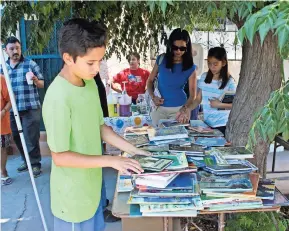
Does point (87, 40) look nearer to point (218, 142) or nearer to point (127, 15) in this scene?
point (218, 142)

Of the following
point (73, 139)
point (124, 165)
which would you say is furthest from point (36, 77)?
point (124, 165)

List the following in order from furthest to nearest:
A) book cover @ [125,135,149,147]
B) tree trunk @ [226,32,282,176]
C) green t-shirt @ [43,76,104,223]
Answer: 1. tree trunk @ [226,32,282,176]
2. book cover @ [125,135,149,147]
3. green t-shirt @ [43,76,104,223]

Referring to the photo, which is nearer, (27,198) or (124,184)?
(124,184)

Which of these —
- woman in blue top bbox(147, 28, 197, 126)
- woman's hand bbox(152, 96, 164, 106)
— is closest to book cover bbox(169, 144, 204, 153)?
woman in blue top bbox(147, 28, 197, 126)

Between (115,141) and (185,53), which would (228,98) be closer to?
(185,53)

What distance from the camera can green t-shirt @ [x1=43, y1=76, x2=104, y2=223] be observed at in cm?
140

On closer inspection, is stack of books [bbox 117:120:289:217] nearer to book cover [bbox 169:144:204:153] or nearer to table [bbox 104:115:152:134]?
book cover [bbox 169:144:204:153]

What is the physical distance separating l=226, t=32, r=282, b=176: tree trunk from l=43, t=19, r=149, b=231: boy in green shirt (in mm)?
1125

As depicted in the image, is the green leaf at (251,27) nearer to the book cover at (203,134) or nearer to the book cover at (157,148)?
the book cover at (157,148)

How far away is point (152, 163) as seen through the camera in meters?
1.62

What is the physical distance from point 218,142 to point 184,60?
1387 millimetres

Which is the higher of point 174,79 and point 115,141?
point 174,79

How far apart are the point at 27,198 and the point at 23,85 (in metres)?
1.26

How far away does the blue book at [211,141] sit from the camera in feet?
6.79
